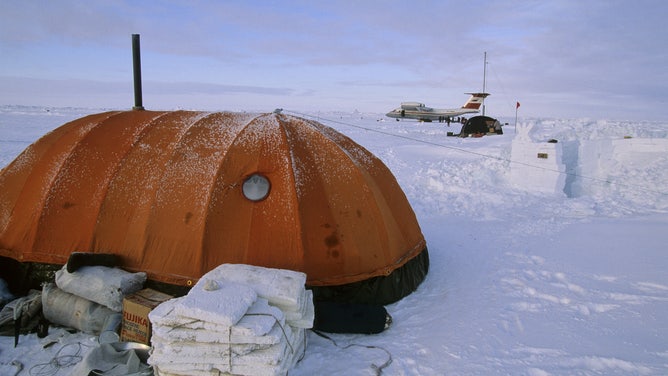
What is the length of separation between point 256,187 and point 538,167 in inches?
397

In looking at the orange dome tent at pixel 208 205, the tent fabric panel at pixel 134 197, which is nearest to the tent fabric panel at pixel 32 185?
the orange dome tent at pixel 208 205

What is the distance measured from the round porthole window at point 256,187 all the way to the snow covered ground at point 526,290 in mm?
1650

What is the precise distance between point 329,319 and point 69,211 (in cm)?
333

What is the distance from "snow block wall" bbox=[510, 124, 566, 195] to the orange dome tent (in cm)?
802

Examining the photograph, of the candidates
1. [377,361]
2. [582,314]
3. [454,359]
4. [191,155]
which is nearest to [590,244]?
[582,314]

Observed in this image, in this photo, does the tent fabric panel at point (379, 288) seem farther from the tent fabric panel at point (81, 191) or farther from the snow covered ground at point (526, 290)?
the tent fabric panel at point (81, 191)

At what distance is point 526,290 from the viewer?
5.46 meters

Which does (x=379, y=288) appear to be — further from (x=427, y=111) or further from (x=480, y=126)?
(x=427, y=111)

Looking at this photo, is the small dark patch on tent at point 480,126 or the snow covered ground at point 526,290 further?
the small dark patch on tent at point 480,126

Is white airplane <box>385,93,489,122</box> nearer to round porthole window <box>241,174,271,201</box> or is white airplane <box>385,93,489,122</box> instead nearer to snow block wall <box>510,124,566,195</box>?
snow block wall <box>510,124,566,195</box>

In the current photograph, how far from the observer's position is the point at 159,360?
3.10 m

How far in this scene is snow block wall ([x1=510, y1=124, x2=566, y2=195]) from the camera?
11.7m

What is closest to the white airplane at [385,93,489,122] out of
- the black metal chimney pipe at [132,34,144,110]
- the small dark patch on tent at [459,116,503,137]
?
the small dark patch on tent at [459,116,503,137]

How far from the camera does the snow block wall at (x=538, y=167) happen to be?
38.4 feet
